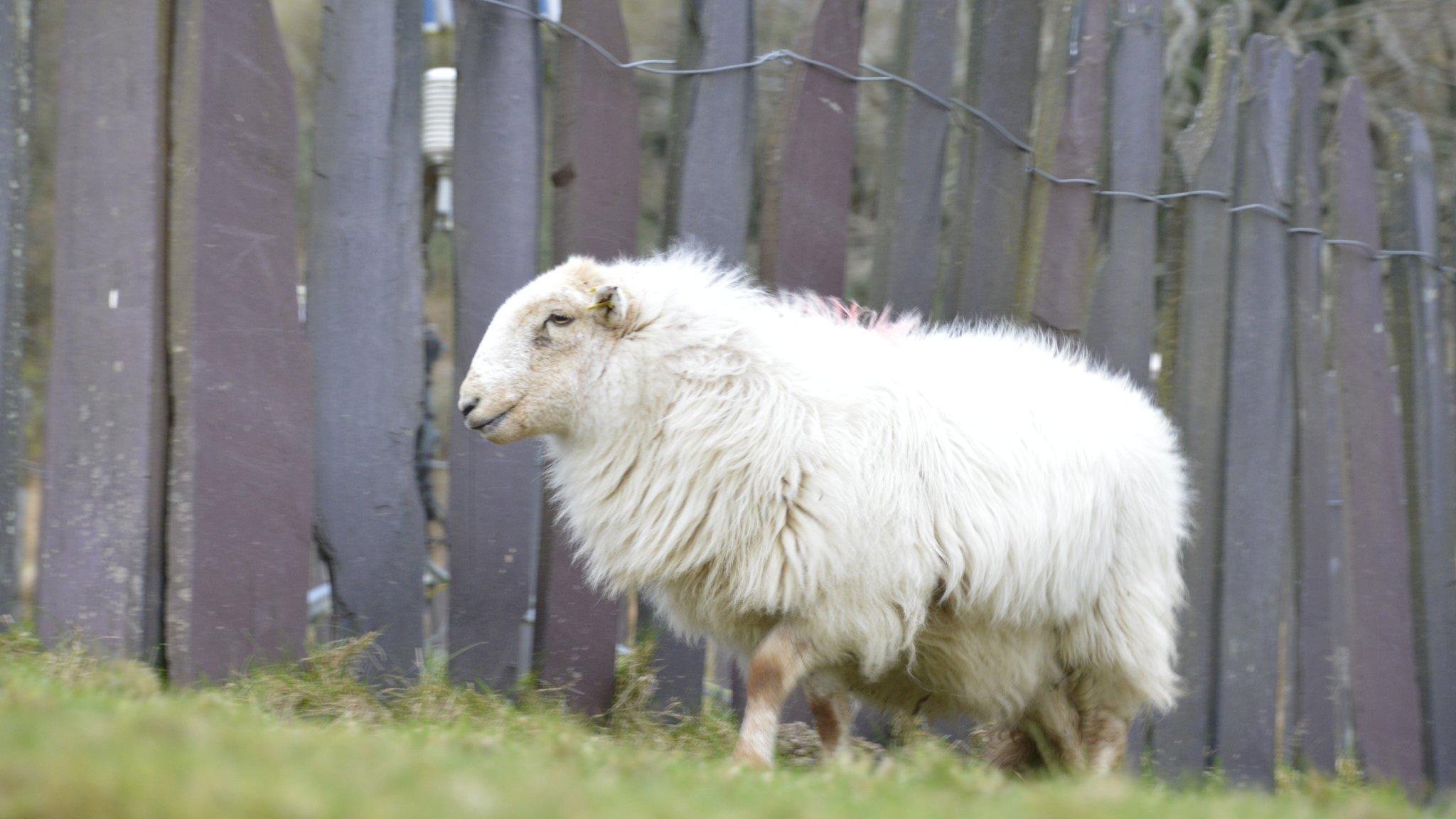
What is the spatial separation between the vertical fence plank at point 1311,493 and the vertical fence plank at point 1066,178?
1043mm

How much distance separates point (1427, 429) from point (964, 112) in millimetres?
2680

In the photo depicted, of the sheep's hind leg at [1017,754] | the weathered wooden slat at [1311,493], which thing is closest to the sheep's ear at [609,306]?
the sheep's hind leg at [1017,754]

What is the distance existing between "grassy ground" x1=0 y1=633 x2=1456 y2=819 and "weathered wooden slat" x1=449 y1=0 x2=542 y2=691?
0.22 metres

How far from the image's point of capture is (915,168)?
451cm

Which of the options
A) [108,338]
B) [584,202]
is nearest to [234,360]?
[108,338]

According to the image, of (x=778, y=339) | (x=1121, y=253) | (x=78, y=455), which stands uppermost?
(x=1121, y=253)

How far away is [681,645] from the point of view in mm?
4270

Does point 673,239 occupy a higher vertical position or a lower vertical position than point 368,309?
higher

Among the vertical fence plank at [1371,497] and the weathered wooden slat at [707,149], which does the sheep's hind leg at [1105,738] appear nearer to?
the weathered wooden slat at [707,149]

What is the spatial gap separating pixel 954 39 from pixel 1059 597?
2000mm

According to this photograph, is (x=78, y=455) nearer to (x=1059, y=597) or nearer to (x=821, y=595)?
(x=821, y=595)

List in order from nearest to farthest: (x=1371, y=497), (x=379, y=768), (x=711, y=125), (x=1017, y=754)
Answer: (x=379, y=768)
(x=711, y=125)
(x=1017, y=754)
(x=1371, y=497)

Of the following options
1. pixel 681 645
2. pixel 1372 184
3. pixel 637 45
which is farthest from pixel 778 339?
pixel 637 45

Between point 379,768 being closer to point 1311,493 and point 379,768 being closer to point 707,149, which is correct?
point 707,149
